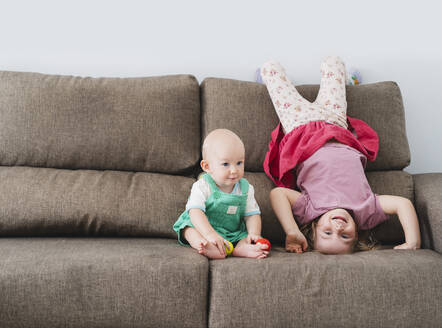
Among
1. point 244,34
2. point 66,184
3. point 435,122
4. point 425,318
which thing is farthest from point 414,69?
point 66,184

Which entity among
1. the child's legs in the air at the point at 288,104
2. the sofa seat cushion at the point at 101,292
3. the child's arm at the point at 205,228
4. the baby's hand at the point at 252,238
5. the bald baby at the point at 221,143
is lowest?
the sofa seat cushion at the point at 101,292

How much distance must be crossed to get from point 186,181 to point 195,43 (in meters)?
0.96

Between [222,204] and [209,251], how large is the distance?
246 millimetres

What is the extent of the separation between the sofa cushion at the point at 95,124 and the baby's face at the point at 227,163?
0.38 m

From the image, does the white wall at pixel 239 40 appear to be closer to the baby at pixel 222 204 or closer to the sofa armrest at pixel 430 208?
the sofa armrest at pixel 430 208

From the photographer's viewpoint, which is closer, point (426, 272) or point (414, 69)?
point (426, 272)

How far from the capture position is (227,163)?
1.51m

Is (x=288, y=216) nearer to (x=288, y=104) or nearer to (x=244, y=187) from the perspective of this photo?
(x=244, y=187)

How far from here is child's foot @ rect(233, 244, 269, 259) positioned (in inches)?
53.3

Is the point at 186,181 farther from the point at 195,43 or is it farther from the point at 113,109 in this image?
the point at 195,43

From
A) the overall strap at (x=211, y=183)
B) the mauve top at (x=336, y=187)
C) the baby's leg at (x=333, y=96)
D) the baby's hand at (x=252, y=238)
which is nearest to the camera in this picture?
the baby's hand at (x=252, y=238)

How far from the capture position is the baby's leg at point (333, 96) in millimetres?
1987

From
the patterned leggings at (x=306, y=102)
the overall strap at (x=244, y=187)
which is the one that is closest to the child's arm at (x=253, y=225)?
the overall strap at (x=244, y=187)

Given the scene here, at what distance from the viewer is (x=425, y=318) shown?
1.19 m
